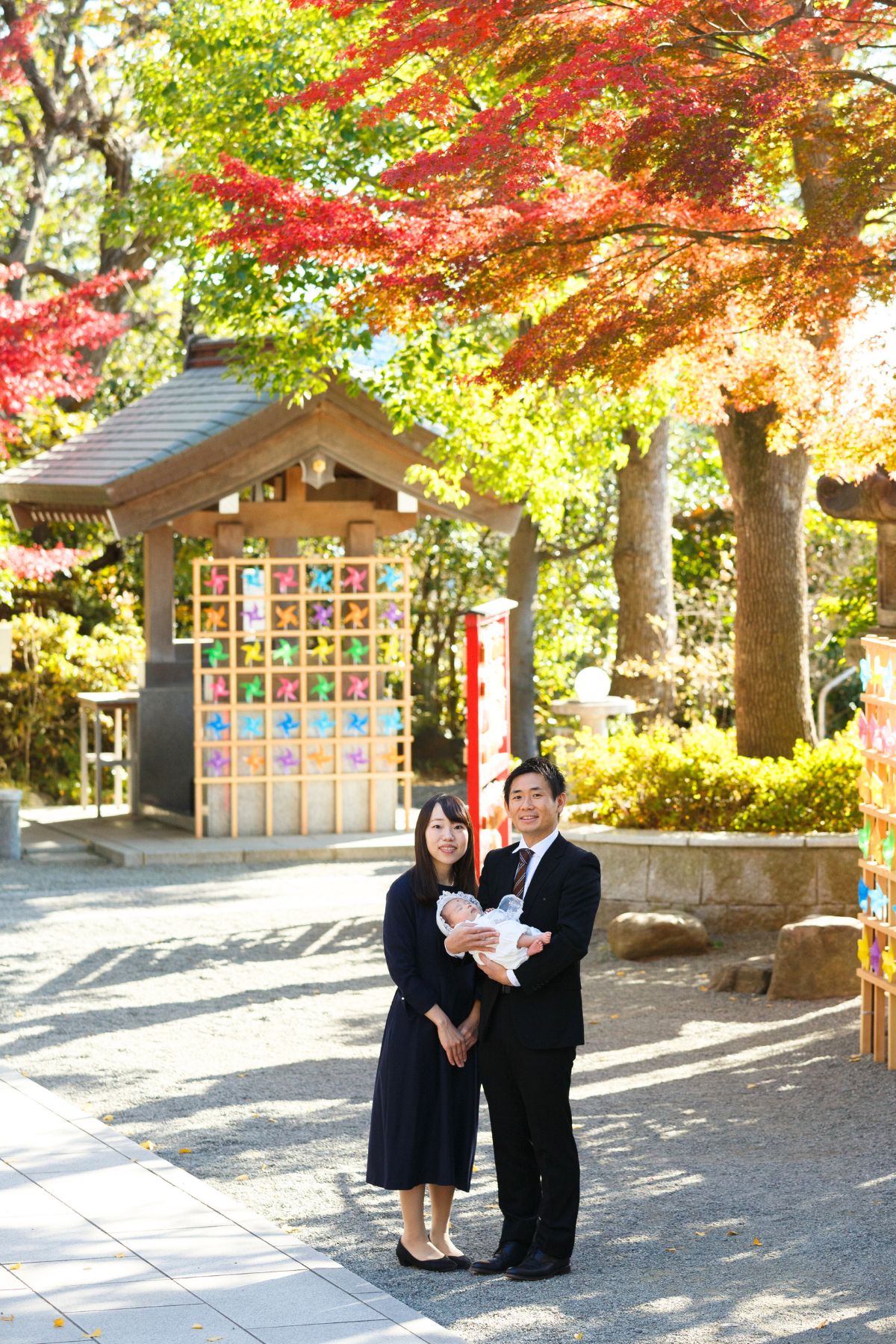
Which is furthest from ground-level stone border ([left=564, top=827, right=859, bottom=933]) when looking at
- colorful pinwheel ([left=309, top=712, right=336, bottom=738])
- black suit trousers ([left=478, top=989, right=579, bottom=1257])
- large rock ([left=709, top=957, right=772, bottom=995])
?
black suit trousers ([left=478, top=989, right=579, bottom=1257])

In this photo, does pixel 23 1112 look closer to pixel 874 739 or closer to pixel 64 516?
pixel 874 739

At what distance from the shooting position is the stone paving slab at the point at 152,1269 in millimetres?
4074

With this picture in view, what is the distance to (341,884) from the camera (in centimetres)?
1188

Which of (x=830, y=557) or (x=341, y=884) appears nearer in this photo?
(x=341, y=884)

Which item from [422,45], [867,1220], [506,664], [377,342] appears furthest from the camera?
[377,342]

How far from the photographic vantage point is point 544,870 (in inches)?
183

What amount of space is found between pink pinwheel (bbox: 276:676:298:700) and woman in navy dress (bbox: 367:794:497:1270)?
28.9 ft

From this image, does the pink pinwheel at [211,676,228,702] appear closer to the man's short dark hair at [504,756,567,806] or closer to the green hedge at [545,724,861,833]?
the green hedge at [545,724,861,833]

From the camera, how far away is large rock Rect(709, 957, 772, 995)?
8.40 m

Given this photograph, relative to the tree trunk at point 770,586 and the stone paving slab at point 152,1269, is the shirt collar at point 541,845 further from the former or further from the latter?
the tree trunk at point 770,586

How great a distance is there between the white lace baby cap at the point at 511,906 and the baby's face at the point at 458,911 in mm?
78

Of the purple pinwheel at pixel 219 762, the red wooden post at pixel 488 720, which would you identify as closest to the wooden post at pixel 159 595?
the purple pinwheel at pixel 219 762

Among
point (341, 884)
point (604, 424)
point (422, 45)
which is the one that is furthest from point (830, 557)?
point (422, 45)

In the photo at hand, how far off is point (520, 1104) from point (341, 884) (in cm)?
722
